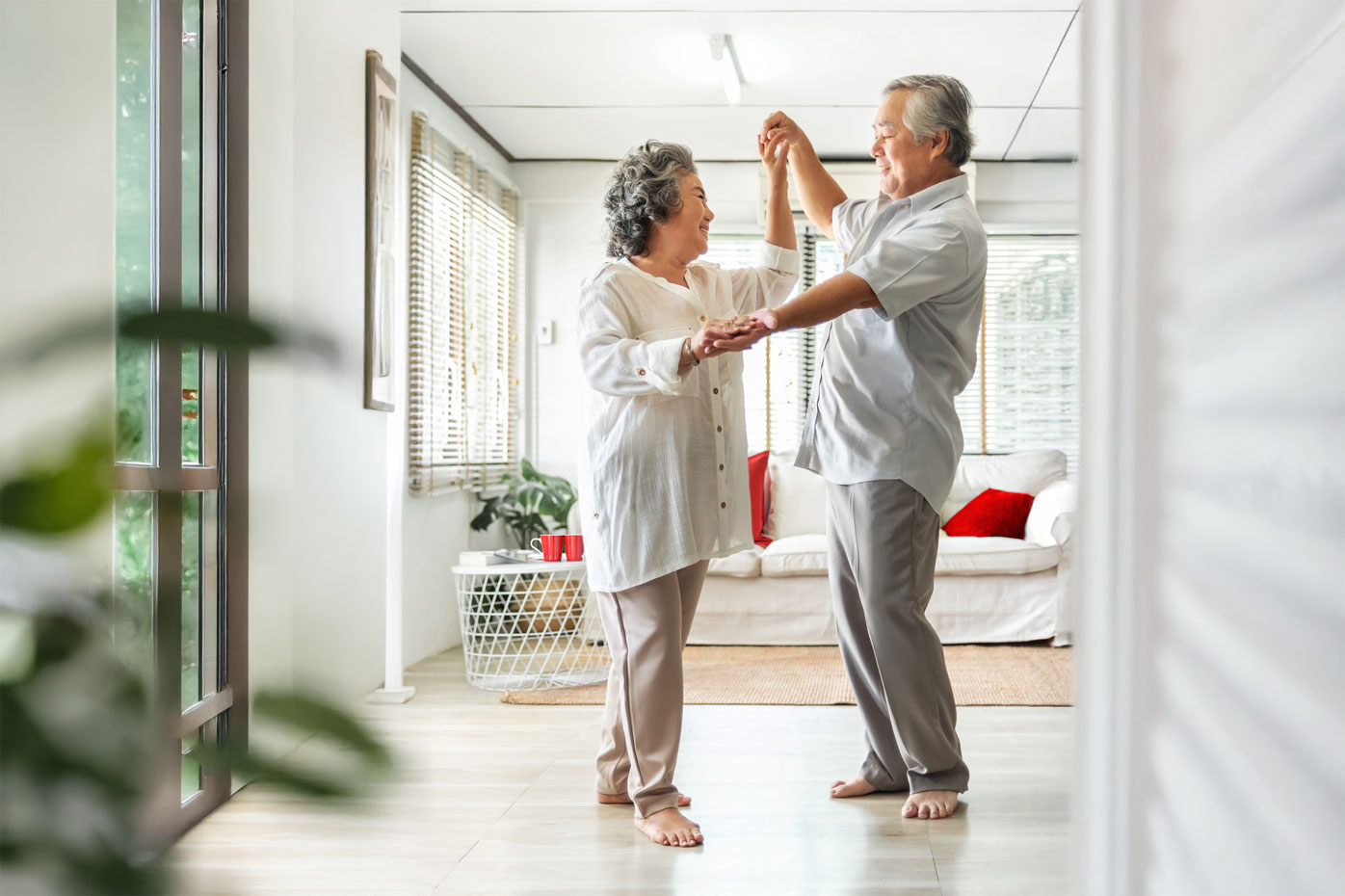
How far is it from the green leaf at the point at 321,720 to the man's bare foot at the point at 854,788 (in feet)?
7.76

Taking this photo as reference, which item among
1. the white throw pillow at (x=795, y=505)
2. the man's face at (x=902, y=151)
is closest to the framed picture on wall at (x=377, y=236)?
the man's face at (x=902, y=151)

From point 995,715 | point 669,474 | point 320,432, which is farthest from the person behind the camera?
point 995,715

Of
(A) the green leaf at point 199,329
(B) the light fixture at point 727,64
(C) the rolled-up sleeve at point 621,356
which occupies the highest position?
(B) the light fixture at point 727,64

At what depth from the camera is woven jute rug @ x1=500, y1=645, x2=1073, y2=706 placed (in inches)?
139

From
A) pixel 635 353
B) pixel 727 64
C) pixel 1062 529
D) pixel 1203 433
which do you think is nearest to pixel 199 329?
pixel 1203 433

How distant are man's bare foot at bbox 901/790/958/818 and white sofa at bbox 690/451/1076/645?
7.50 ft

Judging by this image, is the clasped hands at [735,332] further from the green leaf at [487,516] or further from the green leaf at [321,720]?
the green leaf at [487,516]

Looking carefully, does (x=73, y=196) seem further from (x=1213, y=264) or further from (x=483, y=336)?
(x=483, y=336)

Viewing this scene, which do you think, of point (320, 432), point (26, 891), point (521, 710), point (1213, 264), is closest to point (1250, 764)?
point (1213, 264)

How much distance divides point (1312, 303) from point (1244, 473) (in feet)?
0.28

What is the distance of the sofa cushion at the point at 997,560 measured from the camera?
182 inches

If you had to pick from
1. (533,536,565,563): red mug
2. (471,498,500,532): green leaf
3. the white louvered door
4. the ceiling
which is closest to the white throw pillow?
(471,498,500,532): green leaf

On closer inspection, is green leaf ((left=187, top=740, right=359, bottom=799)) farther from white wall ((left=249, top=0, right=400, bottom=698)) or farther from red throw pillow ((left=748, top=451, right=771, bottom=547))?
red throw pillow ((left=748, top=451, right=771, bottom=547))

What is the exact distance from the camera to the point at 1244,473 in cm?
55
